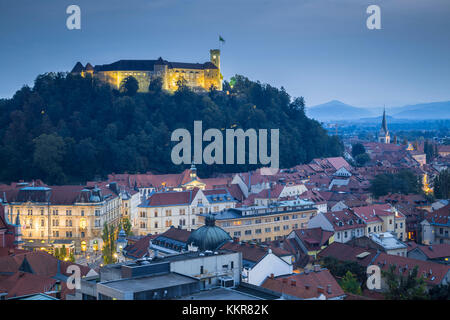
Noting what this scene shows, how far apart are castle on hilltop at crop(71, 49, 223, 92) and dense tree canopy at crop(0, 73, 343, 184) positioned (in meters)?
2.62

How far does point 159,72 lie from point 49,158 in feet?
74.2

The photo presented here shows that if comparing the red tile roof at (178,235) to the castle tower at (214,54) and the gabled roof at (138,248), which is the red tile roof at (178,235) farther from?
the castle tower at (214,54)

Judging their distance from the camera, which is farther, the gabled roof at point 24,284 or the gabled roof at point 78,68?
the gabled roof at point 78,68

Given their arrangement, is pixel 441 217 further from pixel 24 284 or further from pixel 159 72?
pixel 159 72

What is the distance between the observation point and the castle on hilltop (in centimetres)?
8062

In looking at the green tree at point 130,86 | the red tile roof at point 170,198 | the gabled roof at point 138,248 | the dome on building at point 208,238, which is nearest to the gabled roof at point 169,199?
the red tile roof at point 170,198

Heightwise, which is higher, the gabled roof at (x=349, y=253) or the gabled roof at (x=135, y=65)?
the gabled roof at (x=135, y=65)

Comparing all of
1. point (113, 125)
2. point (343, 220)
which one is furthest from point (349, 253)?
point (113, 125)

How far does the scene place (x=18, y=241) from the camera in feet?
100

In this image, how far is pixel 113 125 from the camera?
7075 cm

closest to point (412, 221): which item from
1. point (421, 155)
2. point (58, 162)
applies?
point (58, 162)

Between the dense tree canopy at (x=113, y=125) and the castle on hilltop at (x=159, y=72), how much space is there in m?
2.62

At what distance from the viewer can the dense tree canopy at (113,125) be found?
221 feet

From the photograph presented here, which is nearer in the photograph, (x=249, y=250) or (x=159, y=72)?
(x=249, y=250)
